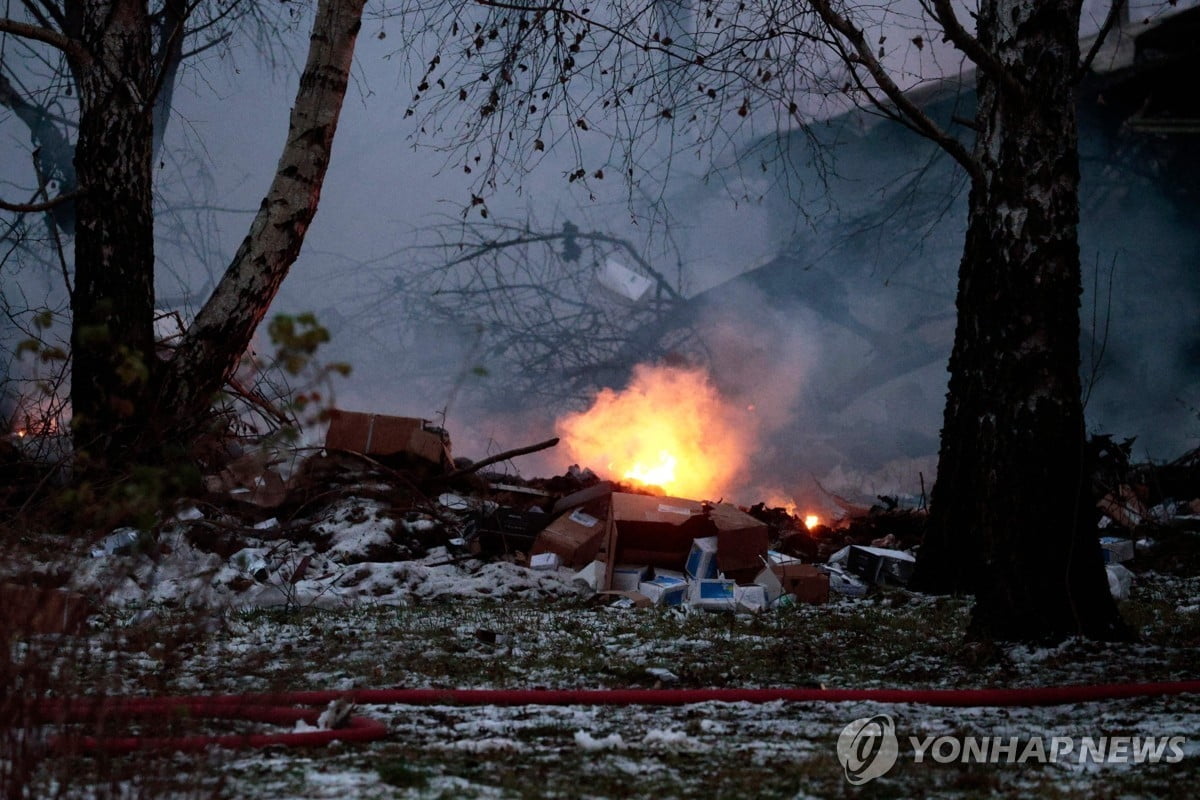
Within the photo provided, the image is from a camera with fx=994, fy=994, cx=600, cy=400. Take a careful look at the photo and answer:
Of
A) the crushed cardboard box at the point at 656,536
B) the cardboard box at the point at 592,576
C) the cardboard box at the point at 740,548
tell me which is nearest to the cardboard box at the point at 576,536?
the crushed cardboard box at the point at 656,536

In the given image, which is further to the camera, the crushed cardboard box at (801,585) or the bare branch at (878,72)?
the crushed cardboard box at (801,585)

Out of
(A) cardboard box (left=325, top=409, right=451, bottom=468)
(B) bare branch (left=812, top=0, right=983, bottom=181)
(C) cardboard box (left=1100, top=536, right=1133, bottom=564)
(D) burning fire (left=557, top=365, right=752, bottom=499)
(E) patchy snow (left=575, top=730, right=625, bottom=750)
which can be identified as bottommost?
(E) patchy snow (left=575, top=730, right=625, bottom=750)

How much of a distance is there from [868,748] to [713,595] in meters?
2.74

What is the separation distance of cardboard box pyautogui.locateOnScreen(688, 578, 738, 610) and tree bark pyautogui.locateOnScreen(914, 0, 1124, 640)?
143 centimetres

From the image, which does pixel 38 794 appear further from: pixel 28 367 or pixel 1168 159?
pixel 1168 159

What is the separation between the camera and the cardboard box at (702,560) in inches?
226

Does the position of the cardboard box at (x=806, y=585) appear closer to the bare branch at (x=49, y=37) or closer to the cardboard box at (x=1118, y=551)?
the cardboard box at (x=1118, y=551)

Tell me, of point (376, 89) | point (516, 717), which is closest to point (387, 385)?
point (376, 89)

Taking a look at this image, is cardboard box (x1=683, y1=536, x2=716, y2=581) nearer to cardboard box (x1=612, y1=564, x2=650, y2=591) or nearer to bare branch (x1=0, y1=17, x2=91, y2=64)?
cardboard box (x1=612, y1=564, x2=650, y2=591)

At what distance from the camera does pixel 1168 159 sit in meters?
10.6

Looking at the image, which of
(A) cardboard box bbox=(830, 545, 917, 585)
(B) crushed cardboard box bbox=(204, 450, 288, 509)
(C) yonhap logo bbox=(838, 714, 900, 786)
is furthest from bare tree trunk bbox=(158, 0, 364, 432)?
(C) yonhap logo bbox=(838, 714, 900, 786)

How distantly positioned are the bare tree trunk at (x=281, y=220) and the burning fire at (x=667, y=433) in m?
4.75

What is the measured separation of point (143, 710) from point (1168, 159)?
11367mm

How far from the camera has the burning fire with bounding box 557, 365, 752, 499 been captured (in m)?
9.91
